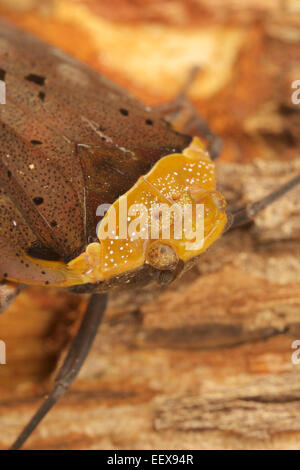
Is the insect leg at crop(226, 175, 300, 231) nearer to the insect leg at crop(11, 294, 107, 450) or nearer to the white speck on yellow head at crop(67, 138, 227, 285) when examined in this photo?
the white speck on yellow head at crop(67, 138, 227, 285)

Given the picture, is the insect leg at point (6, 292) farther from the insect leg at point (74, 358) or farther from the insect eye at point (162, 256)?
the insect eye at point (162, 256)

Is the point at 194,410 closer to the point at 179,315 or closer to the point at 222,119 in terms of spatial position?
the point at 179,315

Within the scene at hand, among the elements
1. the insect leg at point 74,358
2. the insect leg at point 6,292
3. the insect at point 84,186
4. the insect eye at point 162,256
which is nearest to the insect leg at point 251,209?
the insect at point 84,186

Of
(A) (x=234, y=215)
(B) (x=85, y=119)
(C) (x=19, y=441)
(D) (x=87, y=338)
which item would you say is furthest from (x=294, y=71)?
(C) (x=19, y=441)

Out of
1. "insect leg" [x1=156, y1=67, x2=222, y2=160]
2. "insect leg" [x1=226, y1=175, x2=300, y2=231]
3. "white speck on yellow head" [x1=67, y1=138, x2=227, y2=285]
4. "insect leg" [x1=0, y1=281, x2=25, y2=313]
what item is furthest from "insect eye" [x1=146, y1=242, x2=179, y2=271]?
"insect leg" [x1=156, y1=67, x2=222, y2=160]

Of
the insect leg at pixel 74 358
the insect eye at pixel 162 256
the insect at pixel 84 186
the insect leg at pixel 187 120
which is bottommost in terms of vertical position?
the insect leg at pixel 74 358

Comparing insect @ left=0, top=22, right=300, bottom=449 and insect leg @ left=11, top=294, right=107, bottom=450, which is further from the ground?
insect @ left=0, top=22, right=300, bottom=449

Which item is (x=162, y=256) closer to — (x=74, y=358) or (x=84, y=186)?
(x=84, y=186)
